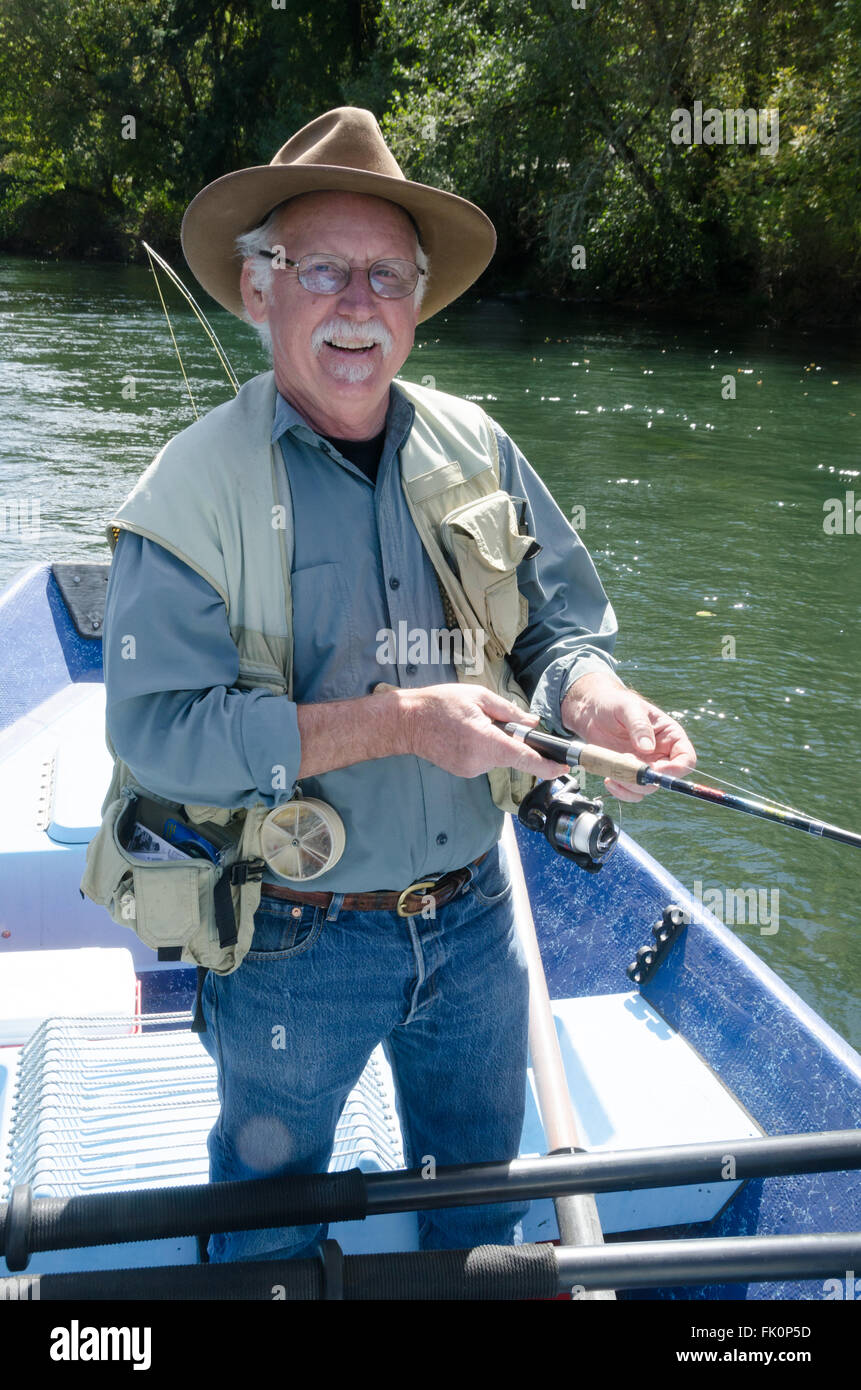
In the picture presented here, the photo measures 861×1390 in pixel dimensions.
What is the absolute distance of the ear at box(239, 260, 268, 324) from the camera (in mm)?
2107

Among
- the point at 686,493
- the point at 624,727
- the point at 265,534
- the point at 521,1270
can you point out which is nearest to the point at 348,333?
the point at 265,534

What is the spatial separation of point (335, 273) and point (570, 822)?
3.33 ft

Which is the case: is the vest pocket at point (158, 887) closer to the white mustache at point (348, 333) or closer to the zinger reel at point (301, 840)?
the zinger reel at point (301, 840)

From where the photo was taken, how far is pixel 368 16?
27531mm

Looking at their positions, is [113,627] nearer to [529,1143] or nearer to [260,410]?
[260,410]

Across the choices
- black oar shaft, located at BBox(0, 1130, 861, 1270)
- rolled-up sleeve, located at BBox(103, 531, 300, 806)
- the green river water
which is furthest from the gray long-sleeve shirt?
the green river water

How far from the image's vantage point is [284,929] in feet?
6.46

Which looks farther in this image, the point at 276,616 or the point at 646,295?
the point at 646,295

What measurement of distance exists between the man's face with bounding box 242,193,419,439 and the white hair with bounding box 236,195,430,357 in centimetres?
2

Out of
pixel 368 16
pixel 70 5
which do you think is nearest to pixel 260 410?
pixel 368 16

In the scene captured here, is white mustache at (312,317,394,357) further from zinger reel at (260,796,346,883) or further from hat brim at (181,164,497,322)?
zinger reel at (260,796,346,883)

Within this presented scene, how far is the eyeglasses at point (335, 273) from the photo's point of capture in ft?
6.55

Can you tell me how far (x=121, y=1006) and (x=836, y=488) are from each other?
9.93 metres

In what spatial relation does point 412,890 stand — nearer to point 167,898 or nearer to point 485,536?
point 167,898
